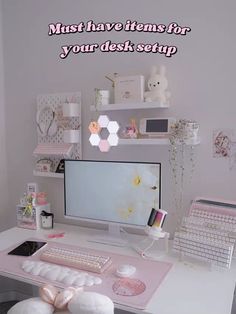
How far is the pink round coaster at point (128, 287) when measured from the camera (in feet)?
3.80

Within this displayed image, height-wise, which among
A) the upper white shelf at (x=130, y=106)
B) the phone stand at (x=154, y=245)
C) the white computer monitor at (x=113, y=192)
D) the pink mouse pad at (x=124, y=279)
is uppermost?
the upper white shelf at (x=130, y=106)

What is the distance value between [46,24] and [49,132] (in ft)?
2.34

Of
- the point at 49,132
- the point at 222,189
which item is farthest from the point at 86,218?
the point at 222,189

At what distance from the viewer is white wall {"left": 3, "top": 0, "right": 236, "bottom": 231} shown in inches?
60.2

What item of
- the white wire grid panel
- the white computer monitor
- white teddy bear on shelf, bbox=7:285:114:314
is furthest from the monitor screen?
white teddy bear on shelf, bbox=7:285:114:314

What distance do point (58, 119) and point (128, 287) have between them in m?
1.18

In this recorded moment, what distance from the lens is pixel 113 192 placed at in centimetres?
167

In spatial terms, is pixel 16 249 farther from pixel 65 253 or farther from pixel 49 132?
pixel 49 132

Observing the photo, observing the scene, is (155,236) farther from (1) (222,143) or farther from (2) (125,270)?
(1) (222,143)

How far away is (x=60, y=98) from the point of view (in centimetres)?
197

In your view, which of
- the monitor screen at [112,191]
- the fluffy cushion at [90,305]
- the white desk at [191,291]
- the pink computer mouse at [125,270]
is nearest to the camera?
the fluffy cushion at [90,305]

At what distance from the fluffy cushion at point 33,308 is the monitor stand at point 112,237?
2.30 ft

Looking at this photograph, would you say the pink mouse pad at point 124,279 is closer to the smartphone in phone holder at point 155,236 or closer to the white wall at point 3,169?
the smartphone in phone holder at point 155,236

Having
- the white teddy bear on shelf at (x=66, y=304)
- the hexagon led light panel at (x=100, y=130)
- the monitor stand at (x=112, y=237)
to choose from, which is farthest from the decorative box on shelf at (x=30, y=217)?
the white teddy bear on shelf at (x=66, y=304)
